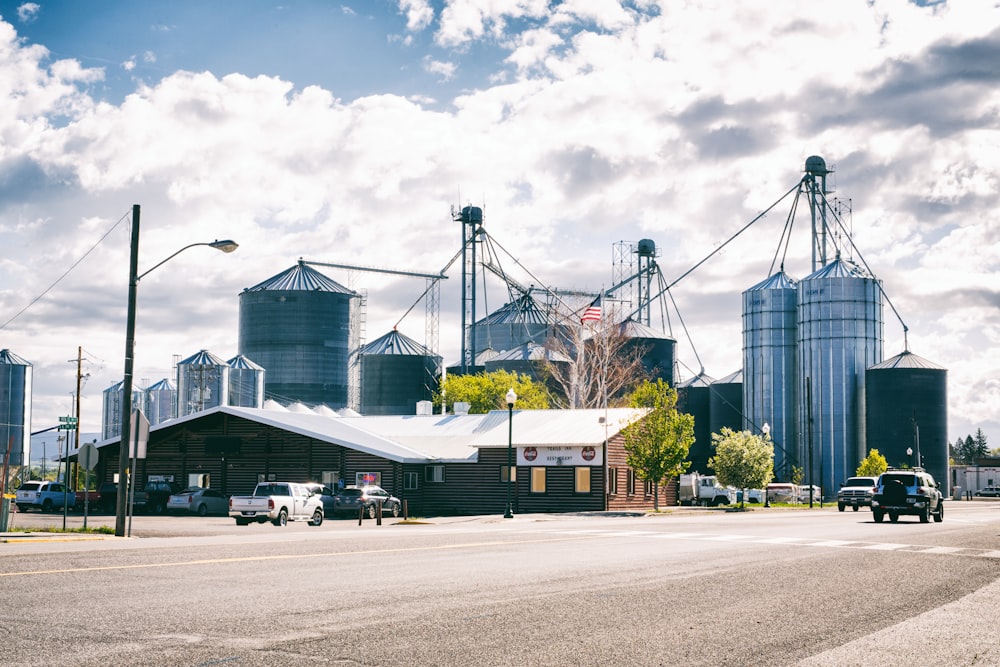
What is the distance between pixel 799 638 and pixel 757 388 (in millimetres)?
100813

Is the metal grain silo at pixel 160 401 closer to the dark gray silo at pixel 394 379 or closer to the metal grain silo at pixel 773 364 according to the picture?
the dark gray silo at pixel 394 379

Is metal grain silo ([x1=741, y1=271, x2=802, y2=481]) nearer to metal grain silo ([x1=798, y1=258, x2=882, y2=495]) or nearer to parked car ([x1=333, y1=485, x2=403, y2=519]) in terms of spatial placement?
metal grain silo ([x1=798, y1=258, x2=882, y2=495])

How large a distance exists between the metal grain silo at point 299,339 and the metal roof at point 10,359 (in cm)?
2912

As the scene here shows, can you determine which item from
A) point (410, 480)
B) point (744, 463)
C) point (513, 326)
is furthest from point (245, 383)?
point (410, 480)

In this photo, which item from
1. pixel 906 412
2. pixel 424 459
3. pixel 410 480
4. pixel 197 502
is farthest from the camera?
pixel 906 412

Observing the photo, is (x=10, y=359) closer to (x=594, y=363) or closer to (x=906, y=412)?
(x=594, y=363)

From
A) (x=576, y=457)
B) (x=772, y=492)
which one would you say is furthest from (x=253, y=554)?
(x=772, y=492)

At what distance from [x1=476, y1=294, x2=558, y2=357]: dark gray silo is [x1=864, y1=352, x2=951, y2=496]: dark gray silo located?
52.9 m

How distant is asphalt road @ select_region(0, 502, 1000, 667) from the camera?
31.3 ft

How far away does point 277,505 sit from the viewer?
4191 centimetres

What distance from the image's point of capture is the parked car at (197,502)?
5322cm

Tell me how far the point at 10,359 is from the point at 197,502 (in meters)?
97.8

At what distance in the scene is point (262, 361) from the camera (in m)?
144

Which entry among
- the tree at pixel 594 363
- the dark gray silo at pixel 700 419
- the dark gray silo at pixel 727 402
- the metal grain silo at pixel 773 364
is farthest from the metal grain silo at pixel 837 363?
the tree at pixel 594 363
